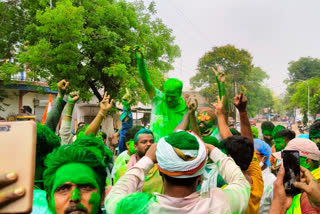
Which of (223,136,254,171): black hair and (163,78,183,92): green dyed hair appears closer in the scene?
(223,136,254,171): black hair

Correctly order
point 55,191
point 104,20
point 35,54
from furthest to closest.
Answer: point 104,20, point 35,54, point 55,191

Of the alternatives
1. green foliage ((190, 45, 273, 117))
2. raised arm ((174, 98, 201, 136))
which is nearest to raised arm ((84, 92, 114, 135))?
raised arm ((174, 98, 201, 136))

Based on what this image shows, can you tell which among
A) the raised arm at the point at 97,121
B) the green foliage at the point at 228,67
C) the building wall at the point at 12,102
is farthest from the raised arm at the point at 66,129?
the green foliage at the point at 228,67

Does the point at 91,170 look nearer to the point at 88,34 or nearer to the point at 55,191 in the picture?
the point at 55,191

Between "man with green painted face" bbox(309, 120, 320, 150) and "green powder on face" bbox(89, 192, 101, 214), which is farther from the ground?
"man with green painted face" bbox(309, 120, 320, 150)

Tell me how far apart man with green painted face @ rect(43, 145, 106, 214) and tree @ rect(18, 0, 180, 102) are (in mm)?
14484

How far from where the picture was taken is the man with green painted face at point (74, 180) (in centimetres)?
186

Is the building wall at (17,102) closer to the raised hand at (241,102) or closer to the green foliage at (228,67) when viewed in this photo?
the green foliage at (228,67)

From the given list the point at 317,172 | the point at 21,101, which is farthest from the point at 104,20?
the point at 317,172

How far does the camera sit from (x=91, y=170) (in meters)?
1.99

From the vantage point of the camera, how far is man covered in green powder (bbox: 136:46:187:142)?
14.3 feet

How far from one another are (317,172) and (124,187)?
1.70 meters

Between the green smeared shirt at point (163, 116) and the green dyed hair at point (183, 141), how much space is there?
250cm

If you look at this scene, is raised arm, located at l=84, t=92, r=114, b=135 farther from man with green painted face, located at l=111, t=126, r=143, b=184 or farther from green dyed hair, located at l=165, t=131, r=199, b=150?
green dyed hair, located at l=165, t=131, r=199, b=150
